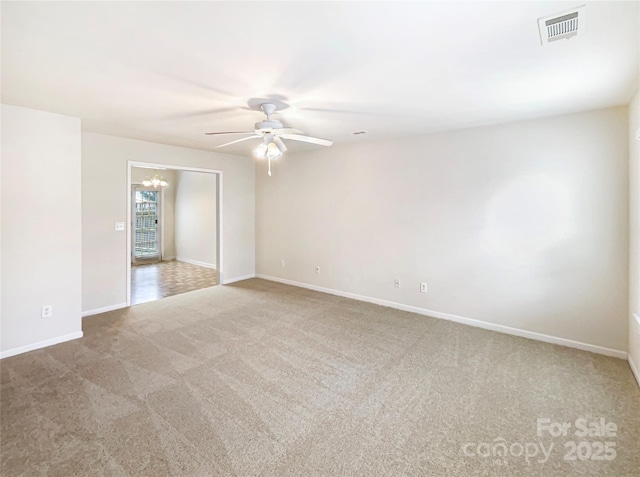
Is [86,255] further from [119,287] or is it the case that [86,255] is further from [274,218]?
[274,218]

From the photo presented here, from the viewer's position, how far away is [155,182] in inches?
313

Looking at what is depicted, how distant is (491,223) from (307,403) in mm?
3079

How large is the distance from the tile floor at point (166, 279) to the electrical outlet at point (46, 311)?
1.50 meters

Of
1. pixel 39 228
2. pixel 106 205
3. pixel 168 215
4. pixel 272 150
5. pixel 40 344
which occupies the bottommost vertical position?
pixel 40 344

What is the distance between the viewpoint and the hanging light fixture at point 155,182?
797 centimetres

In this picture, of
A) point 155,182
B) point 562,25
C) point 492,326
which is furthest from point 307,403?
point 155,182

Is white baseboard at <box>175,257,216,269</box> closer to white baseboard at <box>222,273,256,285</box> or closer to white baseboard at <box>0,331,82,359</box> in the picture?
white baseboard at <box>222,273,256,285</box>

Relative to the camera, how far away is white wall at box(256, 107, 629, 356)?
10.3 feet

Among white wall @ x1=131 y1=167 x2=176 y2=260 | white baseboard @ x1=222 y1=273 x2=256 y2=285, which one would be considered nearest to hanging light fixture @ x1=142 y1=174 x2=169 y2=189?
white wall @ x1=131 y1=167 x2=176 y2=260

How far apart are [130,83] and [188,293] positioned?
3.82m

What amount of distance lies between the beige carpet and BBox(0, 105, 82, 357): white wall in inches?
13.7

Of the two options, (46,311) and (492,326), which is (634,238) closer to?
(492,326)

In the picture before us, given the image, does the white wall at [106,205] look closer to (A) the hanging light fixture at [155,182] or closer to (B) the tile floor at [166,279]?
(B) the tile floor at [166,279]

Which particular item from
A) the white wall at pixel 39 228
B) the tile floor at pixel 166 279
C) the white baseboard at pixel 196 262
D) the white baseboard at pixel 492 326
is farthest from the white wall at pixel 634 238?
the white baseboard at pixel 196 262
